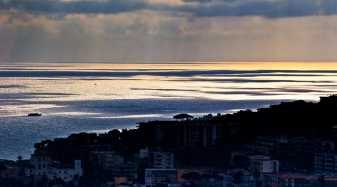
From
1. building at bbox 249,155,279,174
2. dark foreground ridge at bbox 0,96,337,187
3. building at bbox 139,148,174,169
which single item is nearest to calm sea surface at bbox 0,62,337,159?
dark foreground ridge at bbox 0,96,337,187

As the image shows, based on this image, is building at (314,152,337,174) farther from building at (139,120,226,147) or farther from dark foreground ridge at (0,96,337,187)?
building at (139,120,226,147)

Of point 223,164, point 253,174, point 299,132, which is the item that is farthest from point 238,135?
point 253,174

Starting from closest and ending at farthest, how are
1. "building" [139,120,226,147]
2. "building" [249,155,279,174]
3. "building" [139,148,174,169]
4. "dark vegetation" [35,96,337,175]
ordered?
"building" [249,155,279,174]
"building" [139,148,174,169]
"dark vegetation" [35,96,337,175]
"building" [139,120,226,147]

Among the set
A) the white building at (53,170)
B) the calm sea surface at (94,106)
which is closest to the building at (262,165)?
the white building at (53,170)

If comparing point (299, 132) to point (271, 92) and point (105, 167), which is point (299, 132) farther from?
point (271, 92)

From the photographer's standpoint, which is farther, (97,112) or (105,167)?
(97,112)
